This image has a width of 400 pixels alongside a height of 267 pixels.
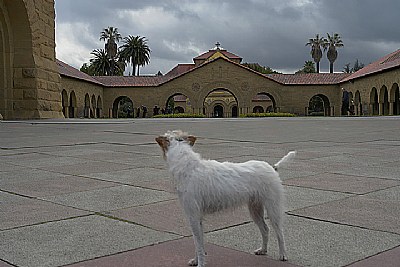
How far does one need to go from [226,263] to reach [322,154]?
20.4ft

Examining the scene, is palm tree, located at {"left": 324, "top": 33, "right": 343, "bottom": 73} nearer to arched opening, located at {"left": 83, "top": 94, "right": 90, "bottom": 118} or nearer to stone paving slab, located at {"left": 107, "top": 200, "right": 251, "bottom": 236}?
arched opening, located at {"left": 83, "top": 94, "right": 90, "bottom": 118}

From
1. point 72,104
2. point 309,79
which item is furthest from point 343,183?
point 309,79

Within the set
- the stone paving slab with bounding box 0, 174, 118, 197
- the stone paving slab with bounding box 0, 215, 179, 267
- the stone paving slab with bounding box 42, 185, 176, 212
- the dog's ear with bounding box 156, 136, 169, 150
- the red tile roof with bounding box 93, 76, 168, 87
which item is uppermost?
the red tile roof with bounding box 93, 76, 168, 87

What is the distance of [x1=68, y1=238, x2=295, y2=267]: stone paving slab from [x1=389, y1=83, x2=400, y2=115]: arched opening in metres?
46.3

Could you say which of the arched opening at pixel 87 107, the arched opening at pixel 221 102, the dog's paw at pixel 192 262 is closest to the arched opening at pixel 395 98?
the arched opening at pixel 221 102

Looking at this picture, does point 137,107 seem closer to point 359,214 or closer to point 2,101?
point 2,101

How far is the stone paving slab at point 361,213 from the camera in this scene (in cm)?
392

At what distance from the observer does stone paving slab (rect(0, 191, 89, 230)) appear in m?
4.05

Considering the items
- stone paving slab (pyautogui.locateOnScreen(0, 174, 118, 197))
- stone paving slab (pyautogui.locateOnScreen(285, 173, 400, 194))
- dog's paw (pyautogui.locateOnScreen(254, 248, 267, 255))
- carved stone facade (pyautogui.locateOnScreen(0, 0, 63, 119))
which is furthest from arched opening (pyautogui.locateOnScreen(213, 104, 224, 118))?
dog's paw (pyautogui.locateOnScreen(254, 248, 267, 255))

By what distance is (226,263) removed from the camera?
3.04 meters

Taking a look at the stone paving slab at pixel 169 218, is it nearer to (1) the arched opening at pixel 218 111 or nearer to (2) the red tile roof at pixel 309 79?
(2) the red tile roof at pixel 309 79

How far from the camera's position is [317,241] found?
3.46m

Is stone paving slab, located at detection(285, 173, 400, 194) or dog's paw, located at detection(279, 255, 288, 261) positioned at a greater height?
stone paving slab, located at detection(285, 173, 400, 194)

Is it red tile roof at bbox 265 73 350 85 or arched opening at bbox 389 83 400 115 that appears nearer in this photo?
arched opening at bbox 389 83 400 115
